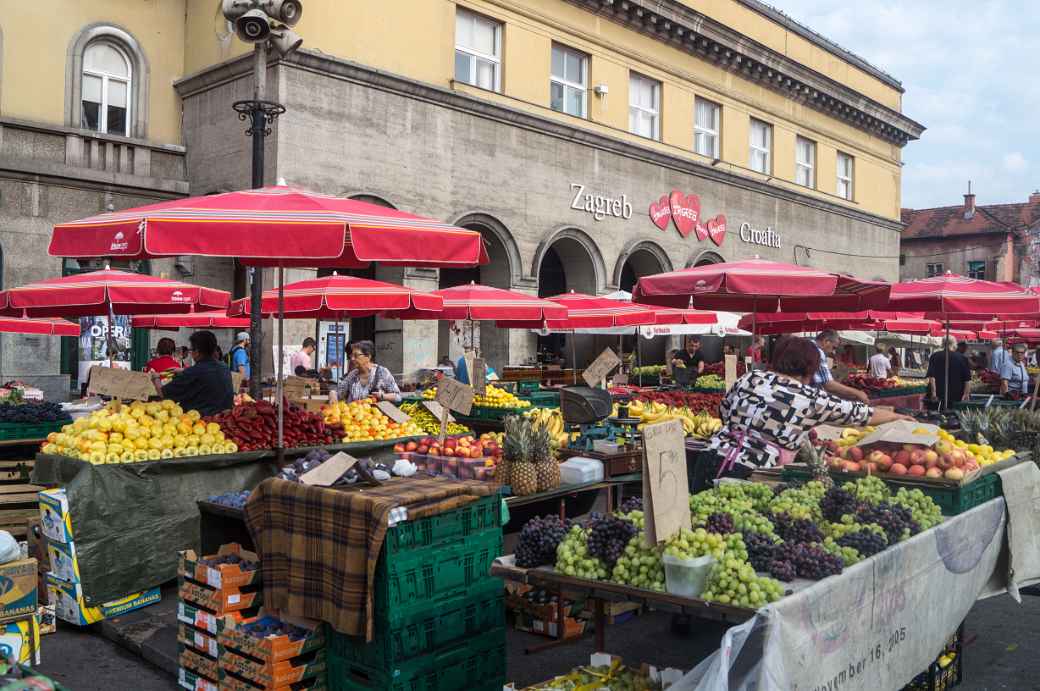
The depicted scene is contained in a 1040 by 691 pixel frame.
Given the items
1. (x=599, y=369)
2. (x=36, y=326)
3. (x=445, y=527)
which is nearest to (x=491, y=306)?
(x=599, y=369)

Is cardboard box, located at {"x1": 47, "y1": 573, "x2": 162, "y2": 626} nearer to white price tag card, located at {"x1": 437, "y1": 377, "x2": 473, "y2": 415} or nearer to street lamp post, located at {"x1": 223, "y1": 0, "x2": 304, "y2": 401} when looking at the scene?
white price tag card, located at {"x1": 437, "y1": 377, "x2": 473, "y2": 415}

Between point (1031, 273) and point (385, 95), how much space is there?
54.4 m

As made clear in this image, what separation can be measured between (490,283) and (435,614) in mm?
17187

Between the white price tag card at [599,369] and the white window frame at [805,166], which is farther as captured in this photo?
the white window frame at [805,166]

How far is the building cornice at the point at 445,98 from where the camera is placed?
55.2ft

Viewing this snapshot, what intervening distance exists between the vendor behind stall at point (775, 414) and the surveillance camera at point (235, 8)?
734 centimetres

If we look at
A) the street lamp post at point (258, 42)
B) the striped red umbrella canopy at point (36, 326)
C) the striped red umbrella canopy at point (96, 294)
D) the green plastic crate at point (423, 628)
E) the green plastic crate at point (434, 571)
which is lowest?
the green plastic crate at point (423, 628)

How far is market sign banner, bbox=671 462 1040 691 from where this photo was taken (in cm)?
324

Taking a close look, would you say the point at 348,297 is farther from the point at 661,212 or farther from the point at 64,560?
the point at 661,212

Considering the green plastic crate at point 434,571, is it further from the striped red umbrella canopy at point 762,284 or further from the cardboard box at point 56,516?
the striped red umbrella canopy at point 762,284

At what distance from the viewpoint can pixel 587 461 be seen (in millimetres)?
7023

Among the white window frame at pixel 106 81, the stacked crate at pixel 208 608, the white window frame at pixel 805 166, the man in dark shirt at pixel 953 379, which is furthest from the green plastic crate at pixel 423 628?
the white window frame at pixel 805 166

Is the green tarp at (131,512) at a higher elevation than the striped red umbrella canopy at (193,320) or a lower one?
lower

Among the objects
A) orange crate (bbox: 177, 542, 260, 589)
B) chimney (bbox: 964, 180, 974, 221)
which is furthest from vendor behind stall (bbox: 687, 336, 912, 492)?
chimney (bbox: 964, 180, 974, 221)
